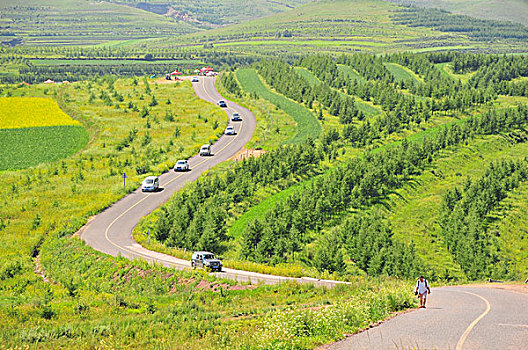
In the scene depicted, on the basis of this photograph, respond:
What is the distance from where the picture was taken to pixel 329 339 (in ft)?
65.9

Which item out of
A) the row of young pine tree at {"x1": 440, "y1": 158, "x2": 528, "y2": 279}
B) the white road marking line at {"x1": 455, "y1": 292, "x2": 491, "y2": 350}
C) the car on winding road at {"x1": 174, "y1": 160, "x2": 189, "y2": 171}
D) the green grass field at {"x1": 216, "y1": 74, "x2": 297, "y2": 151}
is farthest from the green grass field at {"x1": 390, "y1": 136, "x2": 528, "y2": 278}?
the white road marking line at {"x1": 455, "y1": 292, "x2": 491, "y2": 350}

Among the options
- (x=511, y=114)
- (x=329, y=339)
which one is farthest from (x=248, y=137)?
(x=329, y=339)

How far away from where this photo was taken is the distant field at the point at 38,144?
9164 cm

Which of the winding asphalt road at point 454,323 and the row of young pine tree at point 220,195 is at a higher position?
the winding asphalt road at point 454,323


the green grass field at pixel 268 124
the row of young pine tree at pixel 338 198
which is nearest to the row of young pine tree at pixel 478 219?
the row of young pine tree at pixel 338 198

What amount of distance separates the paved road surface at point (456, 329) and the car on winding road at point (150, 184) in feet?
183

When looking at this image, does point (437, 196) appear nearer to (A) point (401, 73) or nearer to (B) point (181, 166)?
(B) point (181, 166)

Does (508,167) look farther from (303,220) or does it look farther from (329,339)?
(329,339)

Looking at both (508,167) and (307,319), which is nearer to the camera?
(307,319)

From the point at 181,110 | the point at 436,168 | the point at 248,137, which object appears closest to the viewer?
the point at 436,168

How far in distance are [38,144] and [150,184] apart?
39.7 metres

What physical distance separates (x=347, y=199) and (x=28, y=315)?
5162 cm

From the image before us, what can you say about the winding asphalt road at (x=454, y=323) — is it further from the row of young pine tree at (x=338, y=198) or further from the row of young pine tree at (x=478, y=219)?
the row of young pine tree at (x=478, y=219)

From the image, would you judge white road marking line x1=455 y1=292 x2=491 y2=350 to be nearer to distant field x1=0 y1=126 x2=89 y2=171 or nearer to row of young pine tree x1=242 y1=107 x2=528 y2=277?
row of young pine tree x1=242 y1=107 x2=528 y2=277
